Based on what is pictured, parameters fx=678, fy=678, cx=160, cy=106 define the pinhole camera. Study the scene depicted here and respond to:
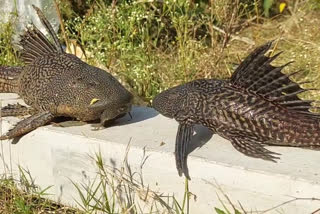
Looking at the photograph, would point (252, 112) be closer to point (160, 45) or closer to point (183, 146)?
point (183, 146)

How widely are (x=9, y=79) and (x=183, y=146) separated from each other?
1.89 meters

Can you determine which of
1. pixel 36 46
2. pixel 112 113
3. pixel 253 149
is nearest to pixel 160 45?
pixel 36 46

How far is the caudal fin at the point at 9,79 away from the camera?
17.2ft

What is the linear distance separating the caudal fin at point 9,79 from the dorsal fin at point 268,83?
1889 millimetres

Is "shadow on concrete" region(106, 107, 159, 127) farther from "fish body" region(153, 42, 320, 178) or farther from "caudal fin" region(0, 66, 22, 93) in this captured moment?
"caudal fin" region(0, 66, 22, 93)

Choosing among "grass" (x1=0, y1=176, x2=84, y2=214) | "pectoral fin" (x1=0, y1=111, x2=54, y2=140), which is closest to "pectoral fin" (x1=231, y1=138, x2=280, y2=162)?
"grass" (x1=0, y1=176, x2=84, y2=214)

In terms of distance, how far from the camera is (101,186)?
4.29 metres

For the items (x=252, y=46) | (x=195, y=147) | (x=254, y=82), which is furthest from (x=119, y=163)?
(x=252, y=46)

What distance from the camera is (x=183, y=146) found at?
156 inches

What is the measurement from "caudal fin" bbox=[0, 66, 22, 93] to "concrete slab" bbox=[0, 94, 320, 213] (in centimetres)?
48

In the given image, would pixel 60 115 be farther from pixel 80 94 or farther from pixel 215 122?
pixel 215 122

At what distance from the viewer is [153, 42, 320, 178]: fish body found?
13.0 ft

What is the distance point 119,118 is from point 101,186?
594 mm

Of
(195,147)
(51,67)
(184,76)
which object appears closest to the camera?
(195,147)
